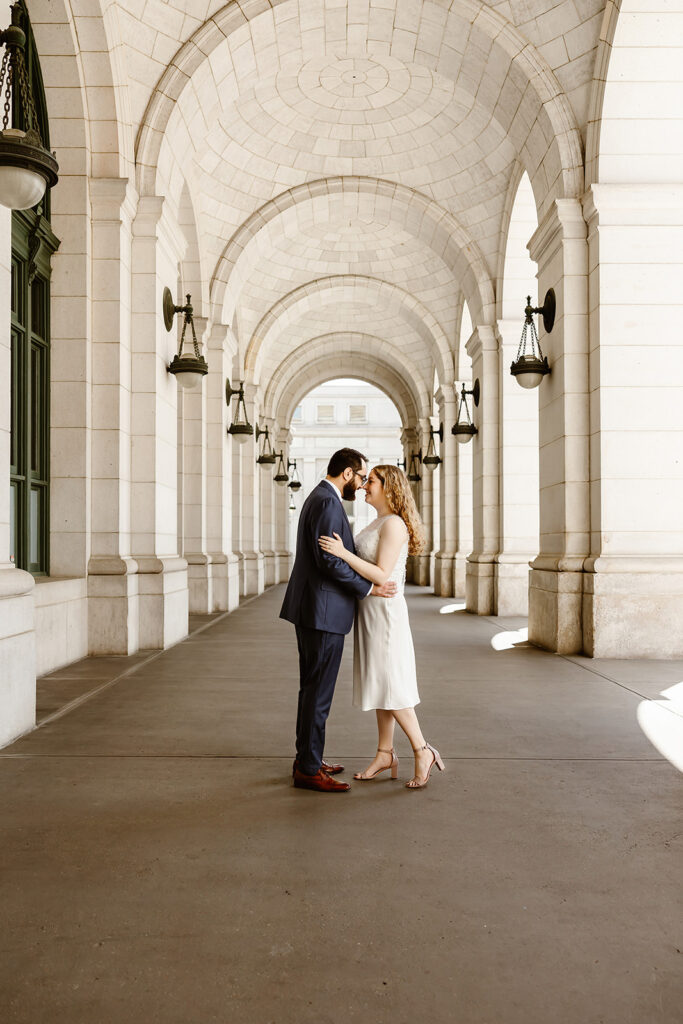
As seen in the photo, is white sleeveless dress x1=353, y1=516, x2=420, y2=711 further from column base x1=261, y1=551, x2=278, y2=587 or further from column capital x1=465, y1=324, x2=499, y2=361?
column base x1=261, y1=551, x2=278, y2=587

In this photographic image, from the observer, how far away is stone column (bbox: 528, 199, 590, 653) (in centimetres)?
878

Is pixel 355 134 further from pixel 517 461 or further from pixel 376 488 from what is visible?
pixel 376 488

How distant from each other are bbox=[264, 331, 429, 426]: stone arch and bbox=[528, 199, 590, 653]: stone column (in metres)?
15.1

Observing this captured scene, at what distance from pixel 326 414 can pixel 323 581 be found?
45.5 meters

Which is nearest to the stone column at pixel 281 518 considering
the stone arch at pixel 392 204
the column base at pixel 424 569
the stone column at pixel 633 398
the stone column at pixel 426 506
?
the stone column at pixel 426 506

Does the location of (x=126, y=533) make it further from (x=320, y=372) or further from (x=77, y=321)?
(x=320, y=372)

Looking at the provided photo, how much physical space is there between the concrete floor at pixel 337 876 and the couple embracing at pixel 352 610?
0.90ft

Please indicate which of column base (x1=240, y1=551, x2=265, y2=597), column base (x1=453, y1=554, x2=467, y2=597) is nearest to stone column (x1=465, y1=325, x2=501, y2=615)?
column base (x1=453, y1=554, x2=467, y2=597)

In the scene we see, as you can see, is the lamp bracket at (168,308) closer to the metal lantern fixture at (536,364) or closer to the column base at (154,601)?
A: the column base at (154,601)

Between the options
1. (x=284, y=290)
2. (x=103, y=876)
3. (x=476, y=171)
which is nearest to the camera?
(x=103, y=876)

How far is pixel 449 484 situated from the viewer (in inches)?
755

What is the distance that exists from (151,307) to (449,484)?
36.8ft

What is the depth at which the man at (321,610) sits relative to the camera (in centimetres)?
408

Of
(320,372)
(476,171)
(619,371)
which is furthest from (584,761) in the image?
(320,372)
